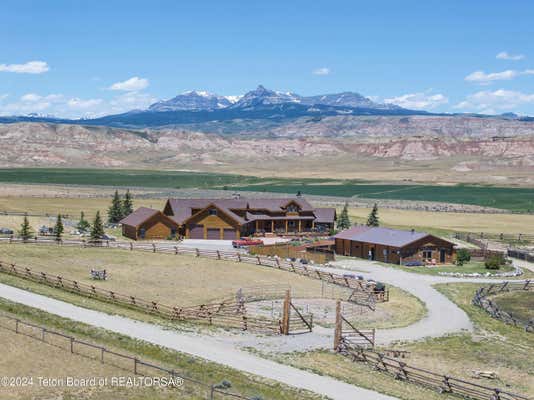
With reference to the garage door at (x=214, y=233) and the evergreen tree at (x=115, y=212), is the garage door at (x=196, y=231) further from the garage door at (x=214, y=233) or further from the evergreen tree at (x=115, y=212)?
the evergreen tree at (x=115, y=212)

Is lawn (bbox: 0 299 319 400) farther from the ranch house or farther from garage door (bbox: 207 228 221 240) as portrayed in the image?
garage door (bbox: 207 228 221 240)

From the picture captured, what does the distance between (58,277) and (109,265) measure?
1044cm

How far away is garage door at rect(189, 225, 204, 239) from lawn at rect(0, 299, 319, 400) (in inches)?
1778

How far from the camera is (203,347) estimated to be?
31.4 meters

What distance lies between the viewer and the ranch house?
75213 mm

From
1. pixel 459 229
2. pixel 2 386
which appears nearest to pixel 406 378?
pixel 2 386

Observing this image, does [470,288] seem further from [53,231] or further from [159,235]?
[53,231]

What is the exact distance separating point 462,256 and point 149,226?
1307 inches

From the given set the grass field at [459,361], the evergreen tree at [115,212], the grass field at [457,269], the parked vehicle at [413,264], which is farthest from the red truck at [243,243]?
the grass field at [459,361]

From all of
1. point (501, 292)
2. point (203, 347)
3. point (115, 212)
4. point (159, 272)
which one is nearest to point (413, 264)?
point (501, 292)

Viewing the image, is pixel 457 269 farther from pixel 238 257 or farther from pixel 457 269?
pixel 238 257

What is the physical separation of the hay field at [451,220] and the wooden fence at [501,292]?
37.4m

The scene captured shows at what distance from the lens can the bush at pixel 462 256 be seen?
67125mm

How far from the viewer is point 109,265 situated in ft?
173
